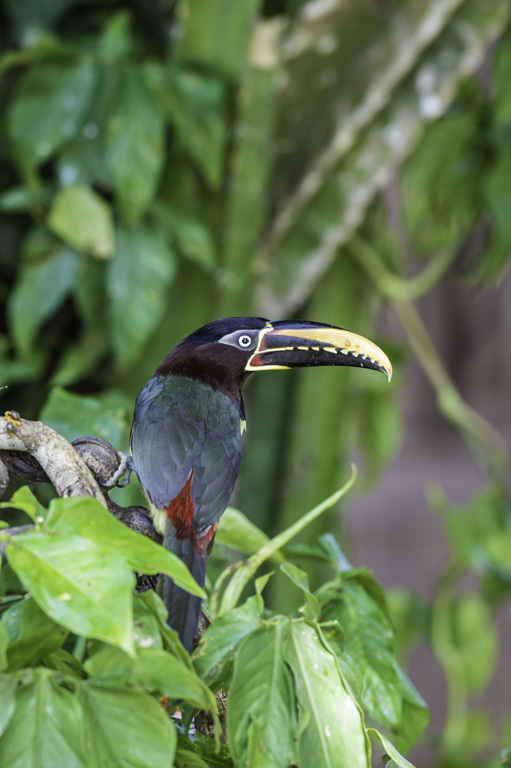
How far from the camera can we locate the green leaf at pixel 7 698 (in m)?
0.31

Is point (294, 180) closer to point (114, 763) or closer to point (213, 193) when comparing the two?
point (213, 193)

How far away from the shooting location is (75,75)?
1186 mm

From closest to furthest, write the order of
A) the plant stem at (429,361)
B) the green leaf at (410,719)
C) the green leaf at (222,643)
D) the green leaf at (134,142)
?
the green leaf at (222,643)
the green leaf at (410,719)
the green leaf at (134,142)
the plant stem at (429,361)

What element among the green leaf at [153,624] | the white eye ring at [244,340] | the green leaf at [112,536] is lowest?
the green leaf at [153,624]

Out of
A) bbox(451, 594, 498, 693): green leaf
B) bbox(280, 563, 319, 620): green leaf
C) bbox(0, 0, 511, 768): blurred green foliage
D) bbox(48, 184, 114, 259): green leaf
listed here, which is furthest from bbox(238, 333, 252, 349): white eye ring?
bbox(451, 594, 498, 693): green leaf

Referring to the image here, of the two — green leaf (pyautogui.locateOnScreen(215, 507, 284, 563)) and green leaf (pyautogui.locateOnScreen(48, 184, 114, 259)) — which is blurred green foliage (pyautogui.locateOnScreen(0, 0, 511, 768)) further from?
green leaf (pyautogui.locateOnScreen(215, 507, 284, 563))

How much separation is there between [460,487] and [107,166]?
164cm

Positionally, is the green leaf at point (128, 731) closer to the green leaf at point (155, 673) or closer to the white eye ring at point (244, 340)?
the green leaf at point (155, 673)

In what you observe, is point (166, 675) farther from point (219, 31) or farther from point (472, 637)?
point (472, 637)

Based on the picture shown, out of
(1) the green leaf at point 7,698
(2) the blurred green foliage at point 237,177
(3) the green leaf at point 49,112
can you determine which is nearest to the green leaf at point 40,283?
(2) the blurred green foliage at point 237,177

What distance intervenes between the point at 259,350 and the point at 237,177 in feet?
2.54

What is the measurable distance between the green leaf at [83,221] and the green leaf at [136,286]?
0.09 ft

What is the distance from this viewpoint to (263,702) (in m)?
0.39

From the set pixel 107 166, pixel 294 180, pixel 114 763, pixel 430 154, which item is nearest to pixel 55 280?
pixel 107 166
